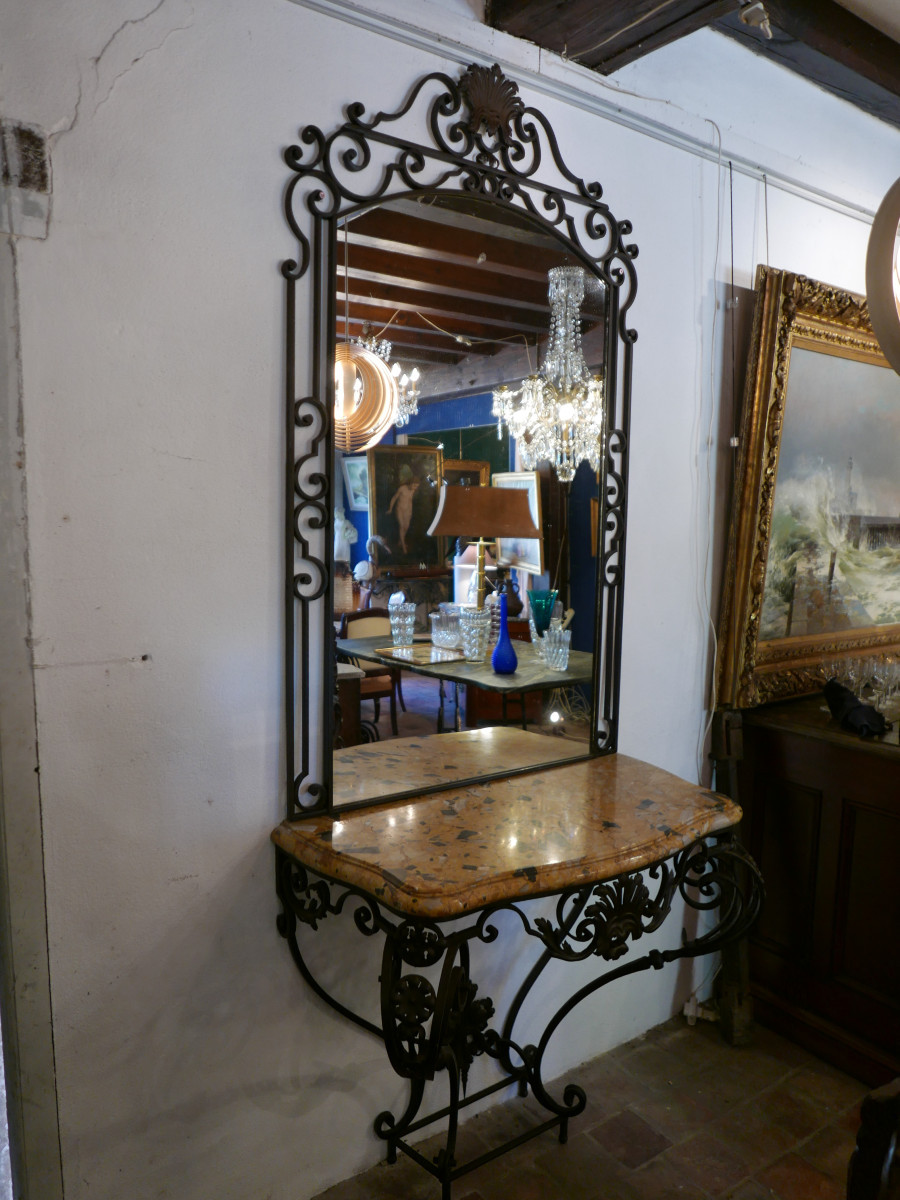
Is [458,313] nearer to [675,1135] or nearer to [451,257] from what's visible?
[451,257]

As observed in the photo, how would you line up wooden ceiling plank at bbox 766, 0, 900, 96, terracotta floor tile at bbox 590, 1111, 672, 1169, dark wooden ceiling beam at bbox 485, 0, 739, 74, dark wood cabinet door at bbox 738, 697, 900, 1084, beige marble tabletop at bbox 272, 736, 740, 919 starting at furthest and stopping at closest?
dark wood cabinet door at bbox 738, 697, 900, 1084
wooden ceiling plank at bbox 766, 0, 900, 96
terracotta floor tile at bbox 590, 1111, 672, 1169
dark wooden ceiling beam at bbox 485, 0, 739, 74
beige marble tabletop at bbox 272, 736, 740, 919

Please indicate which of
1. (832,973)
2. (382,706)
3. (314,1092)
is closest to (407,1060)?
(314,1092)

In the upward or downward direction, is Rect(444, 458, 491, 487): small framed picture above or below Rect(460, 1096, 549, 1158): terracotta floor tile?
above

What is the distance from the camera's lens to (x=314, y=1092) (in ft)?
5.95

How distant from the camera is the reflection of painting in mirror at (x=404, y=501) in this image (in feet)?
5.68

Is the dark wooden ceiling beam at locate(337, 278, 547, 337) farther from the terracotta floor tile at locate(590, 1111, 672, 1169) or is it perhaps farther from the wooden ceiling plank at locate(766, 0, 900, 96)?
the terracotta floor tile at locate(590, 1111, 672, 1169)

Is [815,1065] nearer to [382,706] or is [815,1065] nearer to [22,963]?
[382,706]

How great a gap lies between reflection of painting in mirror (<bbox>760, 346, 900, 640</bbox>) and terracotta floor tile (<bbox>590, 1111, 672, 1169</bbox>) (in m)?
1.39

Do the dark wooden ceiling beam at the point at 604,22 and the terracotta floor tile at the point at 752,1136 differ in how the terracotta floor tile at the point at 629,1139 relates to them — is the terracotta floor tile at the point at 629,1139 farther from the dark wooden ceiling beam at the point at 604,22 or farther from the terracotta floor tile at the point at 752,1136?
the dark wooden ceiling beam at the point at 604,22

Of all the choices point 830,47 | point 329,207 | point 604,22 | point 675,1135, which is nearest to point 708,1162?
point 675,1135

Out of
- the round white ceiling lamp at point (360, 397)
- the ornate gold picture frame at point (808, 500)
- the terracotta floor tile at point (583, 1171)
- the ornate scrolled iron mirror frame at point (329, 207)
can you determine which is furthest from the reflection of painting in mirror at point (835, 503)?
the terracotta floor tile at point (583, 1171)

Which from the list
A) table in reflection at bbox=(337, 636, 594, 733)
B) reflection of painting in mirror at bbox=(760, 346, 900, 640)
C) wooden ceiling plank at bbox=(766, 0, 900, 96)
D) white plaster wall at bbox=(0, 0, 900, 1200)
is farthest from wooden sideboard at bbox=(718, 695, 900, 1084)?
wooden ceiling plank at bbox=(766, 0, 900, 96)

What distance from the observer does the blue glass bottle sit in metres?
1.97

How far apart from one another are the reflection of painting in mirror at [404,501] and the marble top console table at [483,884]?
0.45 metres
